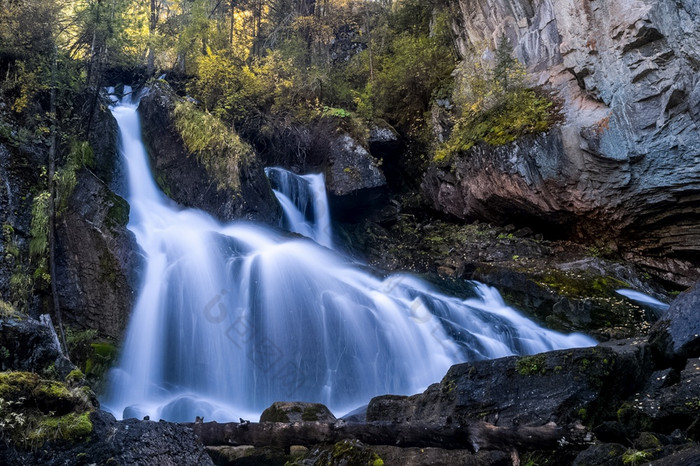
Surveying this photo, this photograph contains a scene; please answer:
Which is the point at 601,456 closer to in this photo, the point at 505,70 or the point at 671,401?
the point at 671,401

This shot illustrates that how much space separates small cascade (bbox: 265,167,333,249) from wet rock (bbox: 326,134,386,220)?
0.41 metres

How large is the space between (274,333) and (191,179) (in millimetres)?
6283

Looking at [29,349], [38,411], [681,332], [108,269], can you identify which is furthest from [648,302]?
[108,269]

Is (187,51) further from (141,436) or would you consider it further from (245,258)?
(141,436)

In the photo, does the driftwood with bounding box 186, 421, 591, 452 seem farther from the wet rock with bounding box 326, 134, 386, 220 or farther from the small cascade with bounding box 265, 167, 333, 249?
the wet rock with bounding box 326, 134, 386, 220

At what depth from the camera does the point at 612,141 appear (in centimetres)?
1012

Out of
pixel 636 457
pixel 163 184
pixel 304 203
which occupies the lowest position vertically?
pixel 636 457

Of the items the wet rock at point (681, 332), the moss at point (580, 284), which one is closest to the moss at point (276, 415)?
the wet rock at point (681, 332)

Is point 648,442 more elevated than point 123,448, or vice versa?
point 123,448

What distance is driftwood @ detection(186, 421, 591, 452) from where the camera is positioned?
3.75m

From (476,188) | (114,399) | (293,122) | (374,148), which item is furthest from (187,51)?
(114,399)

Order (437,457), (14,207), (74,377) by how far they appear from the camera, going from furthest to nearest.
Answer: (14,207) → (74,377) → (437,457)

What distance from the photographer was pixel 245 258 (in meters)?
10.5

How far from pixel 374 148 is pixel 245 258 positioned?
23.9ft
